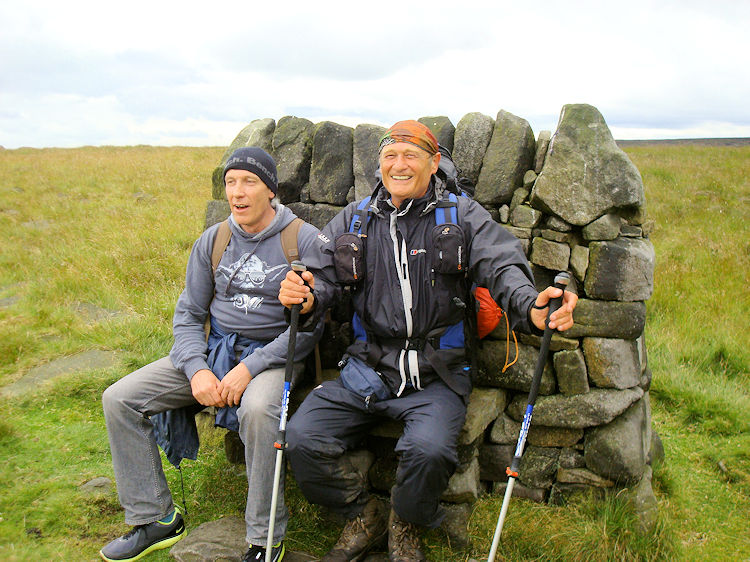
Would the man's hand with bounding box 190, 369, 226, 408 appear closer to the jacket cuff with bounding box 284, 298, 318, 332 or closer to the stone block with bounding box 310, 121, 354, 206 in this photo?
the jacket cuff with bounding box 284, 298, 318, 332

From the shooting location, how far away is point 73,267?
9.34 metres

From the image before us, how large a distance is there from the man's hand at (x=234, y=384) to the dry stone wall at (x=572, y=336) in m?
0.80

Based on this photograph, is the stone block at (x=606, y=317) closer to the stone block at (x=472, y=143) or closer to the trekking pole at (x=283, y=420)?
the stone block at (x=472, y=143)

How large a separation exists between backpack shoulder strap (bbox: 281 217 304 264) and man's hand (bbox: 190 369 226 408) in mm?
983

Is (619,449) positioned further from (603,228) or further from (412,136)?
(412,136)

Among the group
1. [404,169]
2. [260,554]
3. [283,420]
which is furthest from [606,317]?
[260,554]

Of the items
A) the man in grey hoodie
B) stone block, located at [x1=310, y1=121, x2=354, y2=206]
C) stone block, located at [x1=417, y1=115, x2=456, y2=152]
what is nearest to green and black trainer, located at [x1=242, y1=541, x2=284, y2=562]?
the man in grey hoodie

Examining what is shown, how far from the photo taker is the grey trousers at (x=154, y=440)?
3.70 metres

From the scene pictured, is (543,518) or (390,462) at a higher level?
(390,462)

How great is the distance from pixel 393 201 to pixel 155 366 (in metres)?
2.04

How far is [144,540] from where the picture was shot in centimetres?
390

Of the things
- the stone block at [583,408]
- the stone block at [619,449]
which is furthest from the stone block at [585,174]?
the stone block at [619,449]

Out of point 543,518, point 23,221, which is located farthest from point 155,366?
point 23,221

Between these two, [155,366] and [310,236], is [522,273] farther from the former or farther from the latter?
[155,366]
